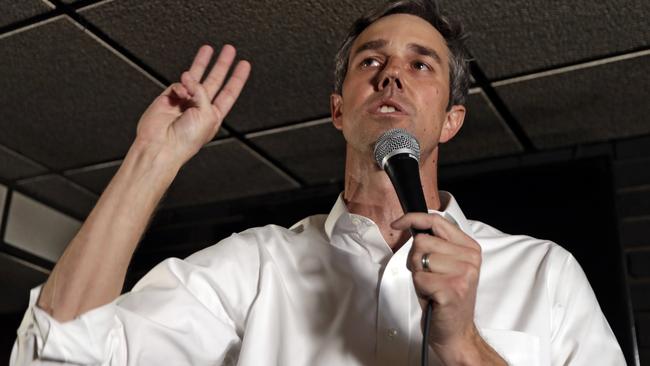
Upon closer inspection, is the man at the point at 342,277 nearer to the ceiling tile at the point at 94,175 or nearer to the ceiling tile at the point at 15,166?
the ceiling tile at the point at 94,175

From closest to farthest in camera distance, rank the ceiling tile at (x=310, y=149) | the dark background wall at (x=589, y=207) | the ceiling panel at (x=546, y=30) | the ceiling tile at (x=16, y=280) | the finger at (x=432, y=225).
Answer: the finger at (x=432, y=225)
the ceiling panel at (x=546, y=30)
the dark background wall at (x=589, y=207)
the ceiling tile at (x=310, y=149)
the ceiling tile at (x=16, y=280)

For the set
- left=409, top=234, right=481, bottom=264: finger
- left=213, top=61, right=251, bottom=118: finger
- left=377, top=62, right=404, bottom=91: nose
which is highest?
left=377, top=62, right=404, bottom=91: nose

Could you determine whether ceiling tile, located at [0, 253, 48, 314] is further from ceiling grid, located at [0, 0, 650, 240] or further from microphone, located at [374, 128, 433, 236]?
microphone, located at [374, 128, 433, 236]

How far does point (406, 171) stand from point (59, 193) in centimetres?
290

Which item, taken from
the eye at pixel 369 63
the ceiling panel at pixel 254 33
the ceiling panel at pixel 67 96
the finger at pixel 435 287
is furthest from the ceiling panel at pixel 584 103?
the finger at pixel 435 287

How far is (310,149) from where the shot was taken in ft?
10.3

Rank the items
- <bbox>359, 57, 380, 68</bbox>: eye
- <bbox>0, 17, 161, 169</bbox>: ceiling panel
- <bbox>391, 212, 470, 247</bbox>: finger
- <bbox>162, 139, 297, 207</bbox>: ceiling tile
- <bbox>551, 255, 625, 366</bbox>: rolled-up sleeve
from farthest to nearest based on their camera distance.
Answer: <bbox>162, 139, 297, 207</bbox>: ceiling tile
<bbox>0, 17, 161, 169</bbox>: ceiling panel
<bbox>359, 57, 380, 68</bbox>: eye
<bbox>551, 255, 625, 366</bbox>: rolled-up sleeve
<bbox>391, 212, 470, 247</bbox>: finger

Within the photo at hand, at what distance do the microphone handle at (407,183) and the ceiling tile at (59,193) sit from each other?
267cm

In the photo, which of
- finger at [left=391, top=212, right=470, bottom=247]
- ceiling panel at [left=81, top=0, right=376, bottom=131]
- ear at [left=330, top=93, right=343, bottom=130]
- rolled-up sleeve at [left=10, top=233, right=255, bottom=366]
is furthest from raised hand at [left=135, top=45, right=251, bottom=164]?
ceiling panel at [left=81, top=0, right=376, bottom=131]

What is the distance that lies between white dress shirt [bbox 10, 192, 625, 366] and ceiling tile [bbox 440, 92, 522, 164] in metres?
1.34

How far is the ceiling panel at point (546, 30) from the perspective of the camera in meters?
2.19

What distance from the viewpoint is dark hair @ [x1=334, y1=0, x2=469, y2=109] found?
5.64ft

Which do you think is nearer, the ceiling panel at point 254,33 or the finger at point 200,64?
the finger at point 200,64

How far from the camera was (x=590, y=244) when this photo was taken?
2.68 m
